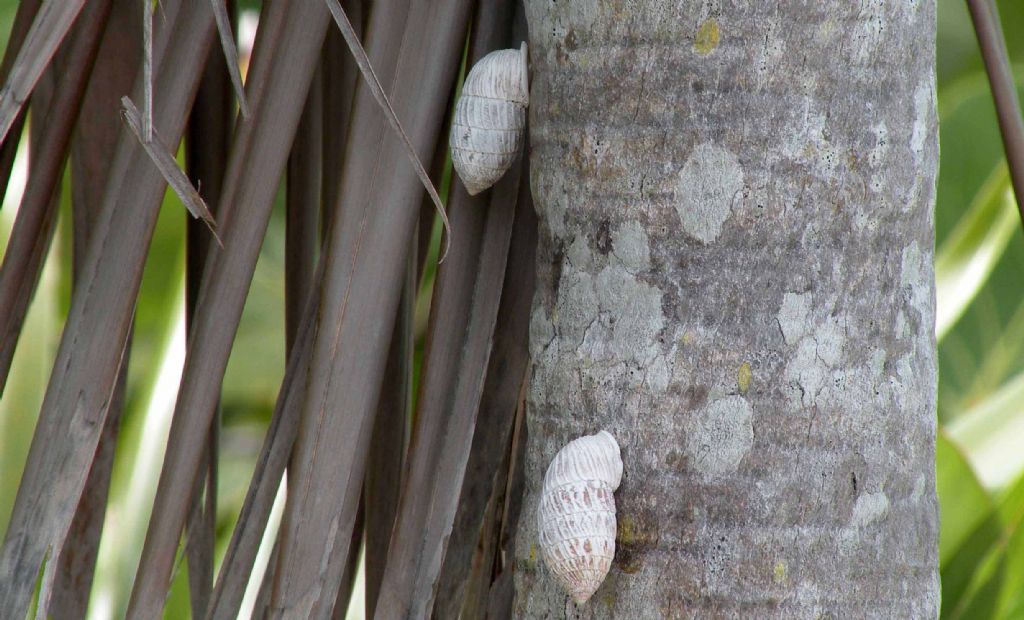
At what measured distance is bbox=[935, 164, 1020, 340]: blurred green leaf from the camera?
1.86 meters

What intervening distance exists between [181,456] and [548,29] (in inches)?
15.0

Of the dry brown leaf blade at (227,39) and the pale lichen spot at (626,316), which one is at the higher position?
the dry brown leaf blade at (227,39)

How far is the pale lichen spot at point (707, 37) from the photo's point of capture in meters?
0.53

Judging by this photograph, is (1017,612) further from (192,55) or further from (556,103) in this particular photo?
(192,55)

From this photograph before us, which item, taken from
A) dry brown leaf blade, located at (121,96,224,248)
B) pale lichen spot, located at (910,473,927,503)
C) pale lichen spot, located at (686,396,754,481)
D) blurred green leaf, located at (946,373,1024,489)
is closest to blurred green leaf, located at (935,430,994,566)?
blurred green leaf, located at (946,373,1024,489)

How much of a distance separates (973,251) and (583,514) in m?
1.62

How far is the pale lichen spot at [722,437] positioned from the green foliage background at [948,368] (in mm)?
1098

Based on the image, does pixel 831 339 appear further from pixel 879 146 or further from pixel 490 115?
pixel 490 115

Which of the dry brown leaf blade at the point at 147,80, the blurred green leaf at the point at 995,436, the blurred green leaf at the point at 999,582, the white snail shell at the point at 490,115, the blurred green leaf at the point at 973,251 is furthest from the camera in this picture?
the blurred green leaf at the point at 973,251

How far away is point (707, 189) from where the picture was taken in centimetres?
53

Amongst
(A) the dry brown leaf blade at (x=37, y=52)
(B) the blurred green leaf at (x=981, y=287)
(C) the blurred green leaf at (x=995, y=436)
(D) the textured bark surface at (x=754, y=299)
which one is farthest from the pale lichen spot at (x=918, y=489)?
(B) the blurred green leaf at (x=981, y=287)

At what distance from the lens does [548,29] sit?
1.93 feet

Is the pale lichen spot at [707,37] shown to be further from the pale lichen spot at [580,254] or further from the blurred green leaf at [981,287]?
the blurred green leaf at [981,287]

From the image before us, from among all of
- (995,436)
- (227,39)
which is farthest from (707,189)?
(995,436)
